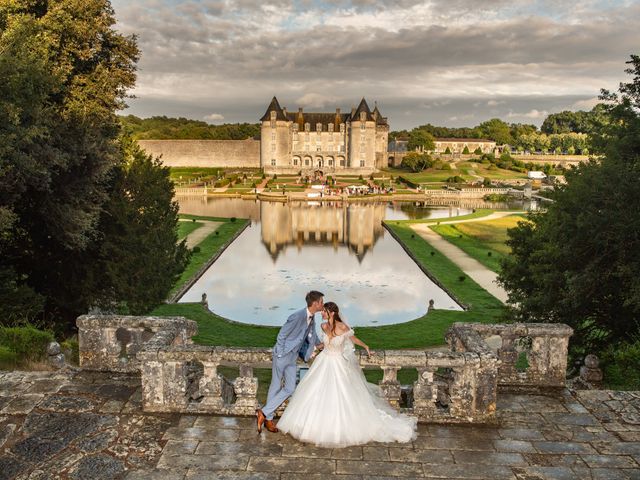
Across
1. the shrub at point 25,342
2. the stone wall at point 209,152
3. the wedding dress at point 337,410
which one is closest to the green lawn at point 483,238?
the shrub at point 25,342

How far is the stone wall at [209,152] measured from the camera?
423 feet

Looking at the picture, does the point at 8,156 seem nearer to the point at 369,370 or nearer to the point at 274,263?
the point at 369,370

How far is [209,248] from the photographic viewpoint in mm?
36000

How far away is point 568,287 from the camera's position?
14.1 metres

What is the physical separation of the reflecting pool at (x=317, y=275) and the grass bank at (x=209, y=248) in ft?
1.62

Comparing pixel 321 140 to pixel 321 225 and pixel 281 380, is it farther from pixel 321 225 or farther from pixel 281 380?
pixel 281 380

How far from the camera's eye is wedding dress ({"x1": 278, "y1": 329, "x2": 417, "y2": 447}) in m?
6.30

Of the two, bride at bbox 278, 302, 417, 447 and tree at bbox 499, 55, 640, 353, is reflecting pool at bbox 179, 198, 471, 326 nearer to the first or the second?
tree at bbox 499, 55, 640, 353

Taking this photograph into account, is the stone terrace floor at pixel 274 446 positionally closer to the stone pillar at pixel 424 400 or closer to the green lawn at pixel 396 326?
the stone pillar at pixel 424 400

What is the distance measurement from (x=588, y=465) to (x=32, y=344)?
921cm

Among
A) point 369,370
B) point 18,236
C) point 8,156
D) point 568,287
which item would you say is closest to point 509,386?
point 568,287

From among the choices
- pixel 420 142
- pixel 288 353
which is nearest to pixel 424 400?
pixel 288 353

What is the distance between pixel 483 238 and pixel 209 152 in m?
98.3

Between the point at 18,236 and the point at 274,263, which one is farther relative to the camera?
the point at 274,263
